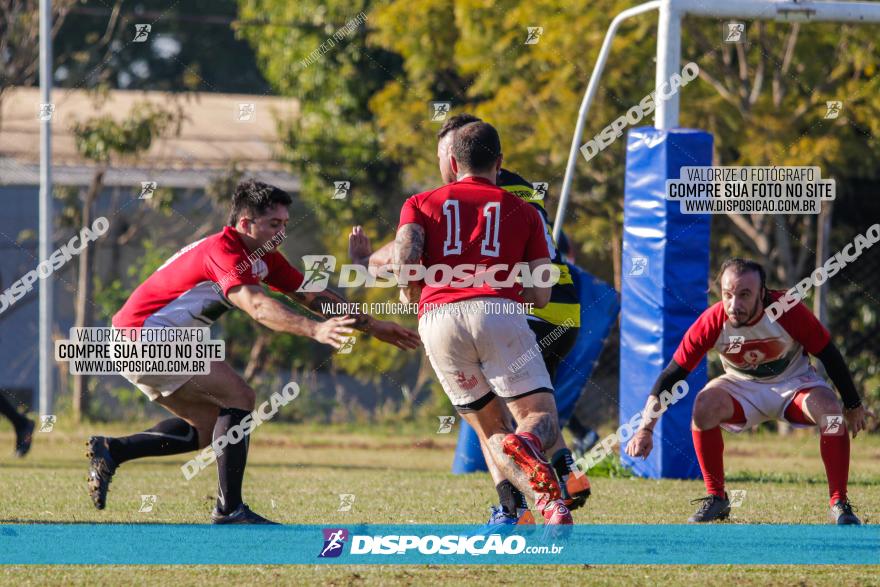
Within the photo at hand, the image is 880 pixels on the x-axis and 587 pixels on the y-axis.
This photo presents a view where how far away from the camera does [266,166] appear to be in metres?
20.0

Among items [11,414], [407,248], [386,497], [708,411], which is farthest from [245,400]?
[11,414]

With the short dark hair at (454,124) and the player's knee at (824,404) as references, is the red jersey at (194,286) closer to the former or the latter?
the short dark hair at (454,124)

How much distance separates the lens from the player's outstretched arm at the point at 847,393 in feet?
22.0

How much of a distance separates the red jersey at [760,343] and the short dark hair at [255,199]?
230cm

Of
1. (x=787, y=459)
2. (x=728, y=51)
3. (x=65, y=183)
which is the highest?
(x=728, y=51)

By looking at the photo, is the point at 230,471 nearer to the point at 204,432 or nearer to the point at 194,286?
the point at 204,432

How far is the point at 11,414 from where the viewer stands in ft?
29.9

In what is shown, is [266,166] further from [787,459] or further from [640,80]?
[787,459]

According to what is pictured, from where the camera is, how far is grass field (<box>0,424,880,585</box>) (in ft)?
16.8

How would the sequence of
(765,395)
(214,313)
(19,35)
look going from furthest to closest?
(19,35)
(765,395)
(214,313)

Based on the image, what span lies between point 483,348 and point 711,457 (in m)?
1.96

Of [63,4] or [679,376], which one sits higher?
[63,4]

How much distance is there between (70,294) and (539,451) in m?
12.8

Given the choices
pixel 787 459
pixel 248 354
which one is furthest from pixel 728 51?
pixel 248 354
